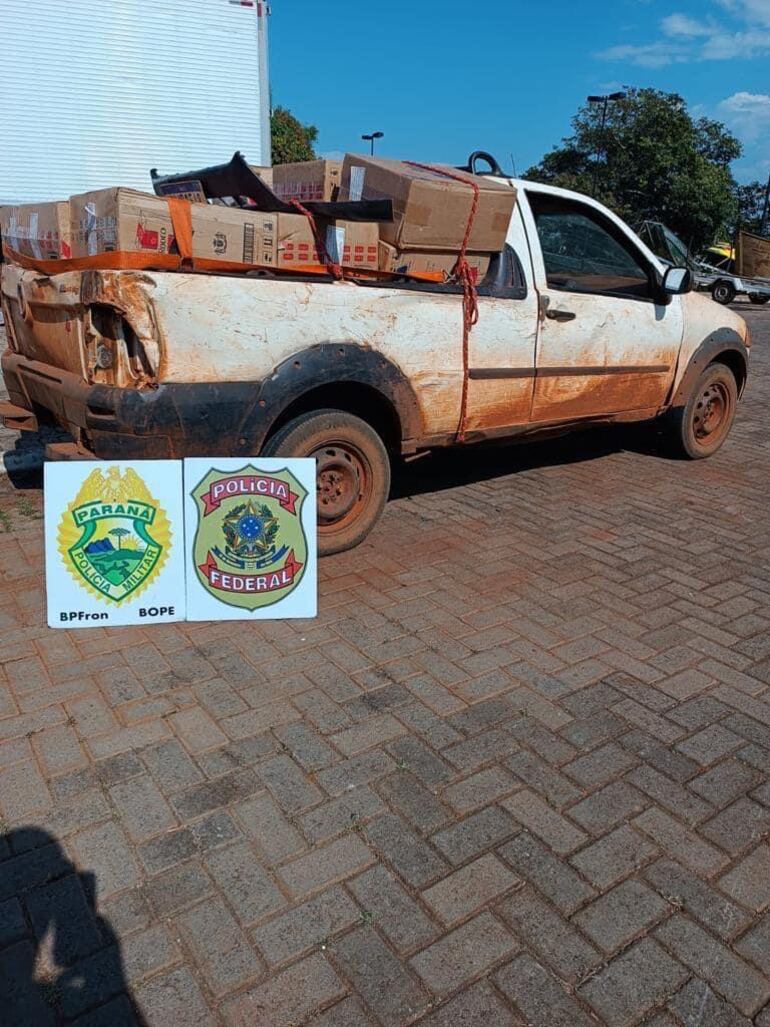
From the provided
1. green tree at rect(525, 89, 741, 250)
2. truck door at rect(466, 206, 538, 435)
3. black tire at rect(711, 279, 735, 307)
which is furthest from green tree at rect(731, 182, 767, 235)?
truck door at rect(466, 206, 538, 435)

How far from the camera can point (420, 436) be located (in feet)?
15.0

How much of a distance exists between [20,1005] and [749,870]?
2.04m

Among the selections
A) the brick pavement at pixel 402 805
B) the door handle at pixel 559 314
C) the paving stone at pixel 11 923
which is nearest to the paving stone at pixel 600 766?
the brick pavement at pixel 402 805

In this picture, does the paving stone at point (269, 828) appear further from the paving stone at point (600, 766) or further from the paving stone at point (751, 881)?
the paving stone at point (751, 881)

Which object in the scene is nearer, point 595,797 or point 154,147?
point 595,797

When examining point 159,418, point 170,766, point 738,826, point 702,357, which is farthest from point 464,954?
point 702,357

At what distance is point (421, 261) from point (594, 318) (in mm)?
1471

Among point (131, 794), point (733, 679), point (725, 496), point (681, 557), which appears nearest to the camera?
point (131, 794)

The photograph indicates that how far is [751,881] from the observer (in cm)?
237

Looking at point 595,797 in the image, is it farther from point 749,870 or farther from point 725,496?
point 725,496

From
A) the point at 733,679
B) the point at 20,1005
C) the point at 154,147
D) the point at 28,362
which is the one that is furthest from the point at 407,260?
the point at 154,147

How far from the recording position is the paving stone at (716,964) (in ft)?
6.60

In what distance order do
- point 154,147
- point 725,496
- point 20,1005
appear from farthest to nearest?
point 154,147 → point 725,496 → point 20,1005

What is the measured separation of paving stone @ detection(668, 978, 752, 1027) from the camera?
1950mm
